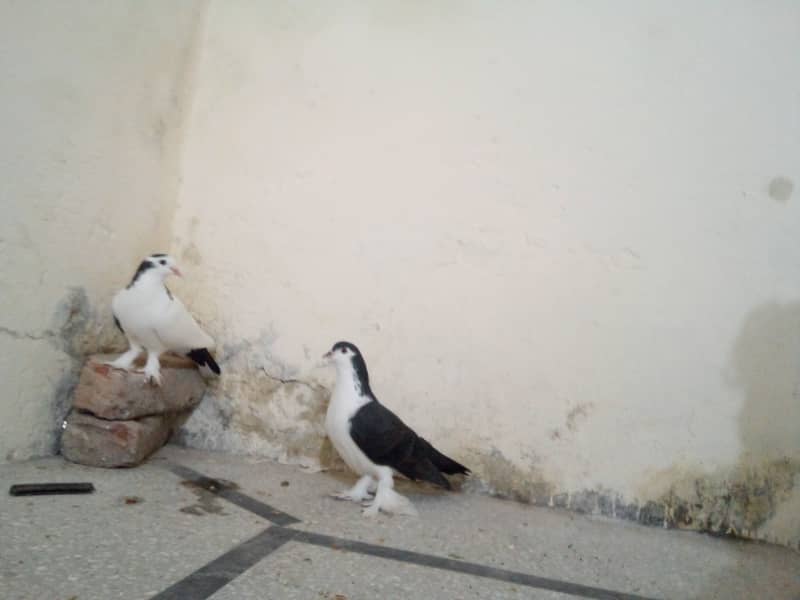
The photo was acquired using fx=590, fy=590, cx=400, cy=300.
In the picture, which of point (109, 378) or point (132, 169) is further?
point (132, 169)

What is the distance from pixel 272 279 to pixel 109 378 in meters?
0.77

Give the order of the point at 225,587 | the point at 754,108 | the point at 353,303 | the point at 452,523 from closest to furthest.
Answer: the point at 225,587 < the point at 452,523 < the point at 754,108 < the point at 353,303

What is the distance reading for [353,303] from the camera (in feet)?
8.00

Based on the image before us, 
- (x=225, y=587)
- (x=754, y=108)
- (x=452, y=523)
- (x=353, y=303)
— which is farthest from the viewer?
(x=353, y=303)

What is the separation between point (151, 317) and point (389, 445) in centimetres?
92

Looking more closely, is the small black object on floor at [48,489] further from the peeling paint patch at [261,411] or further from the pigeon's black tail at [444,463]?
the pigeon's black tail at [444,463]

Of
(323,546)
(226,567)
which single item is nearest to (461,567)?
(323,546)

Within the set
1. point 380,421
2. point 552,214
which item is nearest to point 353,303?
point 380,421

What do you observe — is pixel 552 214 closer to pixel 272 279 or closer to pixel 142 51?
pixel 272 279

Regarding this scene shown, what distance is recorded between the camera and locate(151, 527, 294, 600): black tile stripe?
48.4 inches

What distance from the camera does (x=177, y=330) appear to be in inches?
82.8

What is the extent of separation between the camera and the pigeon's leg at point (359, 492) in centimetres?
206

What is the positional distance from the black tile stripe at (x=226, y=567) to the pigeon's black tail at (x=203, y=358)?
86 centimetres

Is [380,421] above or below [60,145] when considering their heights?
below
